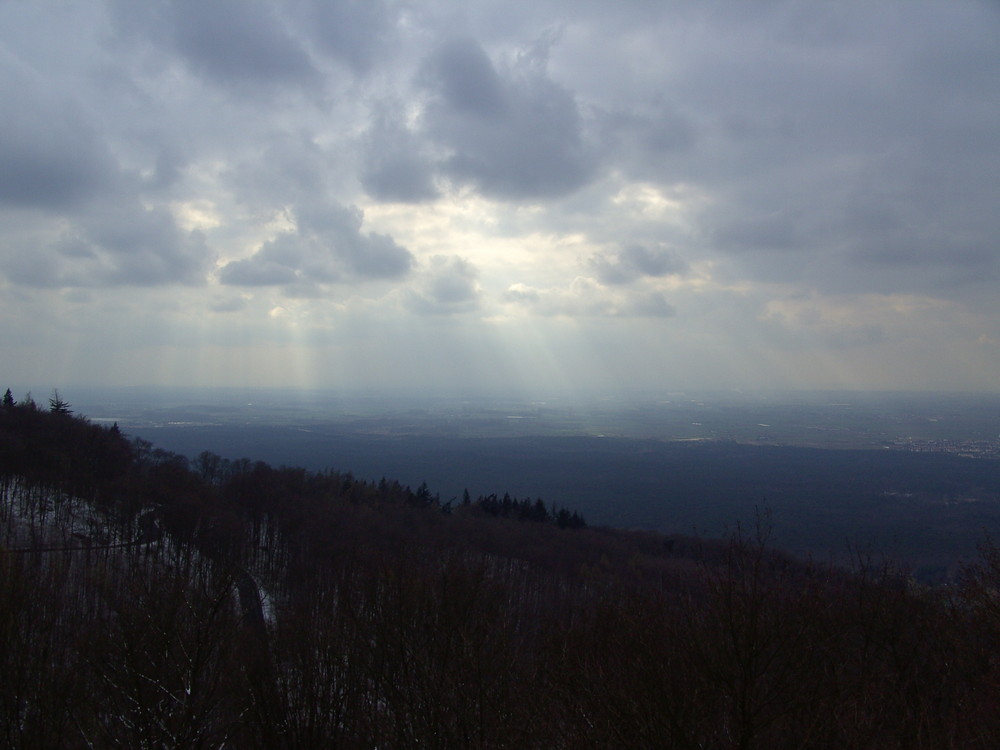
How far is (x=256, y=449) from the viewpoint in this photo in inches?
4636

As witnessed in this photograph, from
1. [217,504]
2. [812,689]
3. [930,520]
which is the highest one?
[812,689]

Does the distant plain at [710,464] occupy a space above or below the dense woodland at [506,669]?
below

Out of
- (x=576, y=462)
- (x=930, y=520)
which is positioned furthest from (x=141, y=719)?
(x=576, y=462)

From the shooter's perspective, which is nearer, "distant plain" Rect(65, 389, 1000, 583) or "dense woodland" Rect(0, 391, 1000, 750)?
"dense woodland" Rect(0, 391, 1000, 750)

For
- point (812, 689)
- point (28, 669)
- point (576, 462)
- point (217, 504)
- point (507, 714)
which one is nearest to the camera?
point (812, 689)

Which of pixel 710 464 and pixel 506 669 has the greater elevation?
pixel 506 669

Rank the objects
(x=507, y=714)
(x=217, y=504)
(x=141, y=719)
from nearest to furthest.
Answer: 1. (x=507, y=714)
2. (x=141, y=719)
3. (x=217, y=504)

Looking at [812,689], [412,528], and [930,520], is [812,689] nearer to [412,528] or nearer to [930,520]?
[412,528]

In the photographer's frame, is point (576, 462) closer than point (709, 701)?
No

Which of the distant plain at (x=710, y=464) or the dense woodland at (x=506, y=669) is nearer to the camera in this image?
the dense woodland at (x=506, y=669)

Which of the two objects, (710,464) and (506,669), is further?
(710,464)

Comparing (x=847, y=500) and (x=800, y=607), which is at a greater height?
(x=800, y=607)

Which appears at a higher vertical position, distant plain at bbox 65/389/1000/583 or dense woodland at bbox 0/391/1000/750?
dense woodland at bbox 0/391/1000/750

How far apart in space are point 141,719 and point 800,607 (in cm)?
1145
